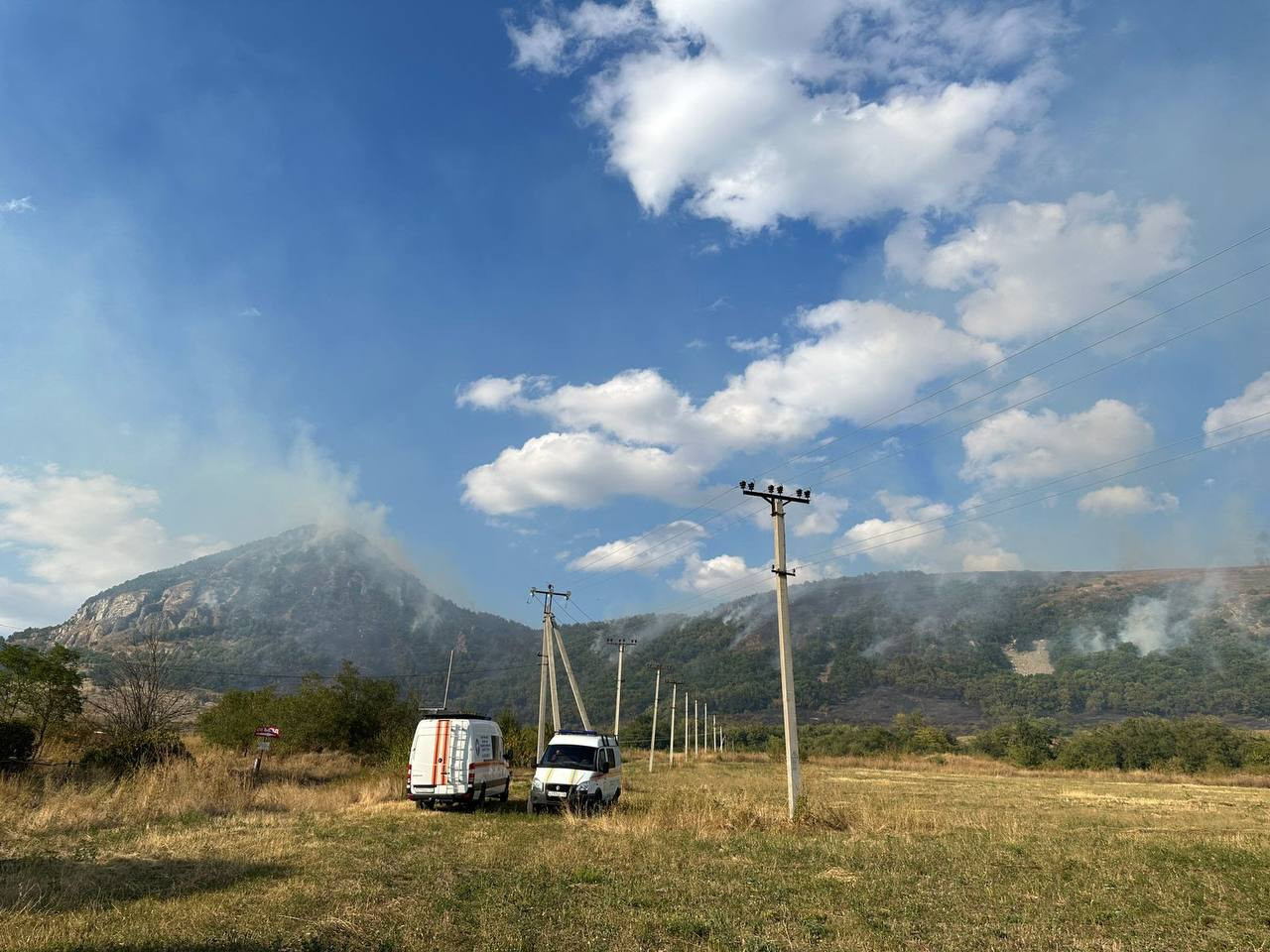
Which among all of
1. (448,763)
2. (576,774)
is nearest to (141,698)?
(448,763)

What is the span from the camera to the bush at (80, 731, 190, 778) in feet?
78.5

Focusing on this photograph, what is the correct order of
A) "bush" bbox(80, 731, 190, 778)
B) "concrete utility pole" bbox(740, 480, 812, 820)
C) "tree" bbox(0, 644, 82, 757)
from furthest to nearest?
"tree" bbox(0, 644, 82, 757)
"bush" bbox(80, 731, 190, 778)
"concrete utility pole" bbox(740, 480, 812, 820)

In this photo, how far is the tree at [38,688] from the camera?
27.8m

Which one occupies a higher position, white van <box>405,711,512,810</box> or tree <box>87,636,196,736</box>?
tree <box>87,636,196,736</box>

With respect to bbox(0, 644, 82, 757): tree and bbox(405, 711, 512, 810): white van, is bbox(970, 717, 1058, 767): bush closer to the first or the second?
bbox(405, 711, 512, 810): white van

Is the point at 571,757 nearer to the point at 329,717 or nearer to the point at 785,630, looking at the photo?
the point at 785,630

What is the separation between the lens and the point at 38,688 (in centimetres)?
2841

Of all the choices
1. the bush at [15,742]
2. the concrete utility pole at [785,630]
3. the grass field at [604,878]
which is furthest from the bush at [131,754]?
the concrete utility pole at [785,630]

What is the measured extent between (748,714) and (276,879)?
185m

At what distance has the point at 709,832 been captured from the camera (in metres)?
16.9

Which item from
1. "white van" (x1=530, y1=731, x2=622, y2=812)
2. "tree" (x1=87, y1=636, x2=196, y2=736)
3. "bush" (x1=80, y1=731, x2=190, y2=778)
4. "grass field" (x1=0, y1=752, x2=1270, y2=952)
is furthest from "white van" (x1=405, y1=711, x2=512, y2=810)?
"tree" (x1=87, y1=636, x2=196, y2=736)

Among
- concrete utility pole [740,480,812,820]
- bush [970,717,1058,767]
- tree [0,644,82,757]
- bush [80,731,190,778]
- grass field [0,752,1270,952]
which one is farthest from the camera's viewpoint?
bush [970,717,1058,767]

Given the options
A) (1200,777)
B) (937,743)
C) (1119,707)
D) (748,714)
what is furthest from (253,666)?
(1119,707)

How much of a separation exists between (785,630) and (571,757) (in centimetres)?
839
